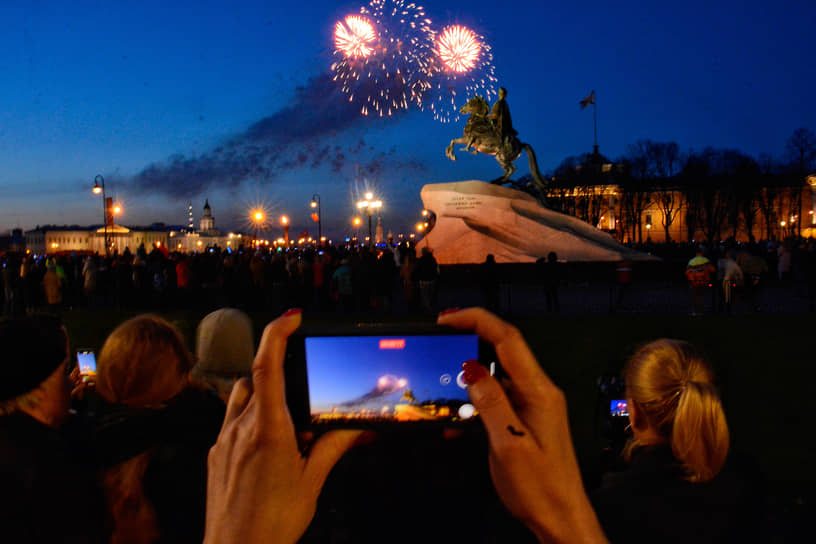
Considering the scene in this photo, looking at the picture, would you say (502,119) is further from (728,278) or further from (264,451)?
(264,451)

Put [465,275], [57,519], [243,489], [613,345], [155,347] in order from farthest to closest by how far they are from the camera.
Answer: [465,275] → [613,345] → [155,347] → [57,519] → [243,489]

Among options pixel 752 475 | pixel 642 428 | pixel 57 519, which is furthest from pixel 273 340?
pixel 752 475

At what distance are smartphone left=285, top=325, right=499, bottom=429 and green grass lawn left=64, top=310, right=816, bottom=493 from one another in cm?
112

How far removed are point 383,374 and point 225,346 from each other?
3.57 ft

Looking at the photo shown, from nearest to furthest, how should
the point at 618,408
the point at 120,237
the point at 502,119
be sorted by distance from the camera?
1. the point at 618,408
2. the point at 502,119
3. the point at 120,237

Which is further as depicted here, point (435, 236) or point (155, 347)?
point (435, 236)

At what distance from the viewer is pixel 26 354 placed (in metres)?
1.74

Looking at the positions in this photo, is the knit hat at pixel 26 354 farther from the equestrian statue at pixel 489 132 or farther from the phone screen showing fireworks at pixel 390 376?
the equestrian statue at pixel 489 132

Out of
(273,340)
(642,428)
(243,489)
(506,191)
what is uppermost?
(506,191)

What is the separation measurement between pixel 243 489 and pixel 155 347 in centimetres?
107

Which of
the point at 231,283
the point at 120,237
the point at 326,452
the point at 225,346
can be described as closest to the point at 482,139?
the point at 231,283

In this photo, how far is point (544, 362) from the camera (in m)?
9.12

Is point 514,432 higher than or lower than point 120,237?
lower

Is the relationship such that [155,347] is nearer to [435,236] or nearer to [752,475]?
[752,475]
